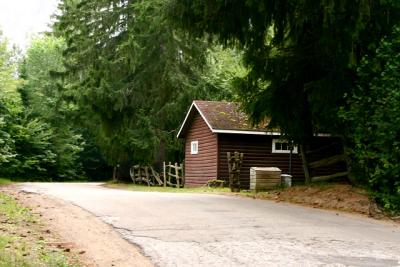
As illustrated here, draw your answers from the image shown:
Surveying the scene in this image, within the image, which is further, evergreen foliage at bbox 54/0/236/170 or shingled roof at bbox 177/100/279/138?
evergreen foliage at bbox 54/0/236/170

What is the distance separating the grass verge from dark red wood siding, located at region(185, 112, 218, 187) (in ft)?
55.8

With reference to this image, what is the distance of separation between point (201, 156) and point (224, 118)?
293 cm

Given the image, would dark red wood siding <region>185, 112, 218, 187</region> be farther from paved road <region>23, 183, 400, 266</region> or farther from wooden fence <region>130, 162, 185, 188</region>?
paved road <region>23, 183, 400, 266</region>

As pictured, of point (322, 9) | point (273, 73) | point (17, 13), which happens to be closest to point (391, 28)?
point (322, 9)

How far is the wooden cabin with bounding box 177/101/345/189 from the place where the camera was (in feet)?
88.9

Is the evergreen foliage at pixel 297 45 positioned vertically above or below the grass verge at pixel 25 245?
above

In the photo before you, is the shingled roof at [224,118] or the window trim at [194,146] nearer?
the shingled roof at [224,118]

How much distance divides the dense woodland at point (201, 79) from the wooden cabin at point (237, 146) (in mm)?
3596

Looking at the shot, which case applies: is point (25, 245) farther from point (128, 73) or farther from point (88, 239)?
point (128, 73)

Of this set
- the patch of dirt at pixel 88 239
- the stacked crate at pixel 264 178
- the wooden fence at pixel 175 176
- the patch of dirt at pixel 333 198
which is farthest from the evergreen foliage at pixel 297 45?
the wooden fence at pixel 175 176

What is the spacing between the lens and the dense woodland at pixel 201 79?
13.4 metres

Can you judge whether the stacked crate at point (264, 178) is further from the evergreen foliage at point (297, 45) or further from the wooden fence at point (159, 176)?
the wooden fence at point (159, 176)

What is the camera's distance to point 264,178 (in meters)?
22.3

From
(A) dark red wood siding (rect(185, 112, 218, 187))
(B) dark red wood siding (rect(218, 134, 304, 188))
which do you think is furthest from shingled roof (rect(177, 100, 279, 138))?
(A) dark red wood siding (rect(185, 112, 218, 187))
